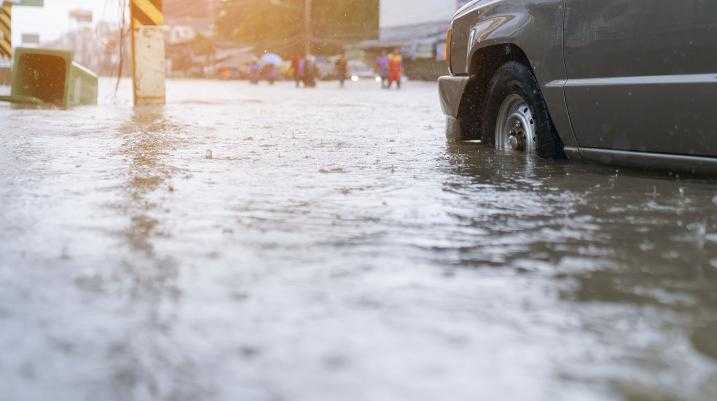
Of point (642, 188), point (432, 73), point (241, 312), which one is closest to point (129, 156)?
point (642, 188)

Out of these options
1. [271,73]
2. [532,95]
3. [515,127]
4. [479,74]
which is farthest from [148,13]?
[271,73]

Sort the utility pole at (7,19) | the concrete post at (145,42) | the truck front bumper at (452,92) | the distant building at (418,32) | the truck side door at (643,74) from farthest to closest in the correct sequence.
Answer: the distant building at (418,32), the utility pole at (7,19), the concrete post at (145,42), the truck front bumper at (452,92), the truck side door at (643,74)

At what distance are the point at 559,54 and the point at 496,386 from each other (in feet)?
13.6

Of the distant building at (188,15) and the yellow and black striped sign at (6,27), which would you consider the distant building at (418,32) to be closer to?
the yellow and black striped sign at (6,27)

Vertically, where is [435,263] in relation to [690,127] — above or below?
below

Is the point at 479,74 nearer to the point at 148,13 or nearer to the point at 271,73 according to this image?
the point at 148,13

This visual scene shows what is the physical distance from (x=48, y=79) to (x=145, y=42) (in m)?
1.85

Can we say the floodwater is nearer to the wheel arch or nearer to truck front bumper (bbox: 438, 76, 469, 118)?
the wheel arch

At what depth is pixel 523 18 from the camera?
636 centimetres

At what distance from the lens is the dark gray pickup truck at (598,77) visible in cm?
504

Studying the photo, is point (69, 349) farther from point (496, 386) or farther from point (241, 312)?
point (496, 386)

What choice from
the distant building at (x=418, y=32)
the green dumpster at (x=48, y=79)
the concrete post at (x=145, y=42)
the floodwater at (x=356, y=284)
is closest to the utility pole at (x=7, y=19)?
the green dumpster at (x=48, y=79)

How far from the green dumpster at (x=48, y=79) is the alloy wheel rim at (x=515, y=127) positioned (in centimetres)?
951

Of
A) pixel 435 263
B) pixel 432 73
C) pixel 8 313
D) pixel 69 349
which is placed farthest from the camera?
pixel 432 73
